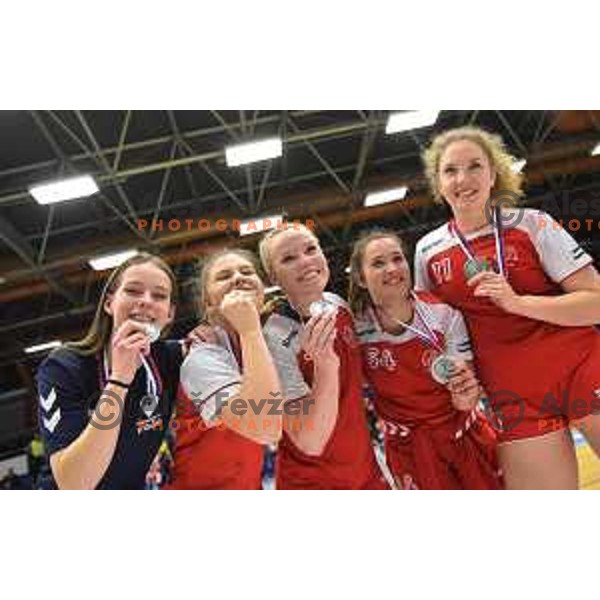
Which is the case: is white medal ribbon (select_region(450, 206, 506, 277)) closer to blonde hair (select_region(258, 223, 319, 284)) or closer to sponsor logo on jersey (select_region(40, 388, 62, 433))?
blonde hair (select_region(258, 223, 319, 284))

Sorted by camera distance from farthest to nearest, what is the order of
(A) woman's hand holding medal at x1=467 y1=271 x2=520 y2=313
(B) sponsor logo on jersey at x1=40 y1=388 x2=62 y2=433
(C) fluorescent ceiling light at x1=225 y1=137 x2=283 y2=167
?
(C) fluorescent ceiling light at x1=225 y1=137 x2=283 y2=167 → (A) woman's hand holding medal at x1=467 y1=271 x2=520 y2=313 → (B) sponsor logo on jersey at x1=40 y1=388 x2=62 y2=433

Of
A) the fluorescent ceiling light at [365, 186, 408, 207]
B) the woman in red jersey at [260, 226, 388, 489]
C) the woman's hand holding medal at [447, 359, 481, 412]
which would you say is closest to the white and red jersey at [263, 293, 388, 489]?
the woman in red jersey at [260, 226, 388, 489]

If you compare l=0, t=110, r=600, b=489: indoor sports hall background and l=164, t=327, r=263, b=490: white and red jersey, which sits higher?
l=0, t=110, r=600, b=489: indoor sports hall background

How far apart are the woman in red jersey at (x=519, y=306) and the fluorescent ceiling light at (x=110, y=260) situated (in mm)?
775

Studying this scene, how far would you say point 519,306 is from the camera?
1611 millimetres

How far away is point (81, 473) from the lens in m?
1.48

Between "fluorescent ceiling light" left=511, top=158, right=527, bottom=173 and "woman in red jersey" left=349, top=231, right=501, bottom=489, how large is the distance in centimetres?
35

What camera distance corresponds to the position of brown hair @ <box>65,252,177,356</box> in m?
1.57

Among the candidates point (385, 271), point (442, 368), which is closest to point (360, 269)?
point (385, 271)

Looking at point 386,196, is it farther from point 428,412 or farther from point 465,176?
point 428,412

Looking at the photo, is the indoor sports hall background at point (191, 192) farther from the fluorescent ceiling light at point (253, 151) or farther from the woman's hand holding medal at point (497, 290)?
the woman's hand holding medal at point (497, 290)

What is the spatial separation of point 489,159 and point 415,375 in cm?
58

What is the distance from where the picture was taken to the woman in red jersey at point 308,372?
1.59 metres

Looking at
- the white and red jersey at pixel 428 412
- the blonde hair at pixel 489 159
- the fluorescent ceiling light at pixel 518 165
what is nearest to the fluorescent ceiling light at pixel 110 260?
the white and red jersey at pixel 428 412
